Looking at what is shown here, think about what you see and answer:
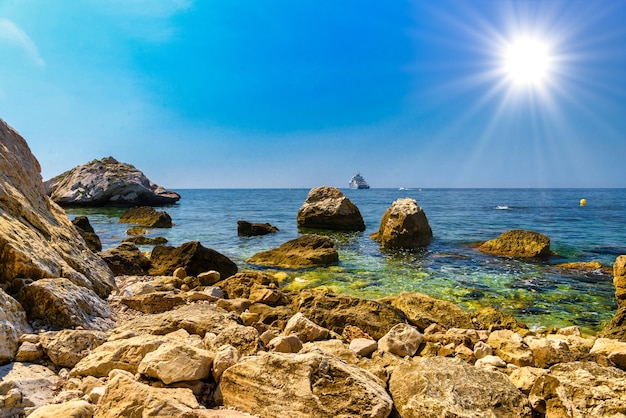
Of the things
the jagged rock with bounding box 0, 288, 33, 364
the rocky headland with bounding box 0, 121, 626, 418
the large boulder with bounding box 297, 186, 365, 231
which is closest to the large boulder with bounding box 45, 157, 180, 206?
the large boulder with bounding box 297, 186, 365, 231

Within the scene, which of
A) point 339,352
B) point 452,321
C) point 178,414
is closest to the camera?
point 178,414

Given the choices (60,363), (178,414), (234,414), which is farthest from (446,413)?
(60,363)

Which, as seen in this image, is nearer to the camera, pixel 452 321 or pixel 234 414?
pixel 234 414

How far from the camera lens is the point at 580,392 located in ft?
10.4

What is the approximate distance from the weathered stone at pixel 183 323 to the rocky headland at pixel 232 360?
2 cm

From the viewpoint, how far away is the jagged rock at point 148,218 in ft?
91.5

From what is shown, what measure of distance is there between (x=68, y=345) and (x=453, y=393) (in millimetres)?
3800

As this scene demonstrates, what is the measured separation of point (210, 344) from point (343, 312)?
10.6 ft

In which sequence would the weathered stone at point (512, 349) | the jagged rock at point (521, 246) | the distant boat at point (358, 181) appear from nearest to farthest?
1. the weathered stone at point (512, 349)
2. the jagged rock at point (521, 246)
3. the distant boat at point (358, 181)

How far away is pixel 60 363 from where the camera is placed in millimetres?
3490

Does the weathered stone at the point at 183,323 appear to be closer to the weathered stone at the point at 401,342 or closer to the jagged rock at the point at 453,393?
the weathered stone at the point at 401,342

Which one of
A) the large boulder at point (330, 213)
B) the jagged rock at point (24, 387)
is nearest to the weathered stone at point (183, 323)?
the jagged rock at point (24, 387)

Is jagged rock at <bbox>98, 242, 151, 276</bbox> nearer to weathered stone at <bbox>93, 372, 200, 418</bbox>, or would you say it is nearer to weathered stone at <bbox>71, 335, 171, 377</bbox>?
weathered stone at <bbox>71, 335, 171, 377</bbox>

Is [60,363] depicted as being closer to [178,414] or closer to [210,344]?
[210,344]
